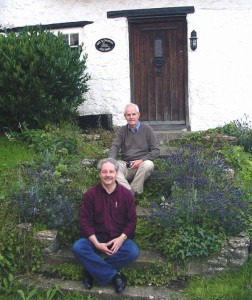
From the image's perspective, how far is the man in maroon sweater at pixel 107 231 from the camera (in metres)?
4.17

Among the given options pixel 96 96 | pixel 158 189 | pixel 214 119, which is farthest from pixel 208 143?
pixel 96 96

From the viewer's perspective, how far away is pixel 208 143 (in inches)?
291

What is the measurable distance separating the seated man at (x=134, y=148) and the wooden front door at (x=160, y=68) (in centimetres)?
315

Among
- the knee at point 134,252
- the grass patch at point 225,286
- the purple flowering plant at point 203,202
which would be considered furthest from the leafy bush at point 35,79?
the grass patch at point 225,286

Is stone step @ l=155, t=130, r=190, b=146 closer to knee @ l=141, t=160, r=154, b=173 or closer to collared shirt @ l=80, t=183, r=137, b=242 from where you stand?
knee @ l=141, t=160, r=154, b=173

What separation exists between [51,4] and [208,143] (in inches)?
169

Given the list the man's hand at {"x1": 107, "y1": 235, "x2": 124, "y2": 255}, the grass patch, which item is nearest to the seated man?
the man's hand at {"x1": 107, "y1": 235, "x2": 124, "y2": 255}

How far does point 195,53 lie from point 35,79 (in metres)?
3.17

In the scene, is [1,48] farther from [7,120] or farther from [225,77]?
[225,77]

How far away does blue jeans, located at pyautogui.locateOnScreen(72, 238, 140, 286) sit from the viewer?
4.14 m

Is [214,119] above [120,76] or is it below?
below

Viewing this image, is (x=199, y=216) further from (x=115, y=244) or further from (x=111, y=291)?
(x=111, y=291)

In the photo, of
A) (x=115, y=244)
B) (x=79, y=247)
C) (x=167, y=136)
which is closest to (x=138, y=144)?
(x=115, y=244)

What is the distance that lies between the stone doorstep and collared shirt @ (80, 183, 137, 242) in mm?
485
